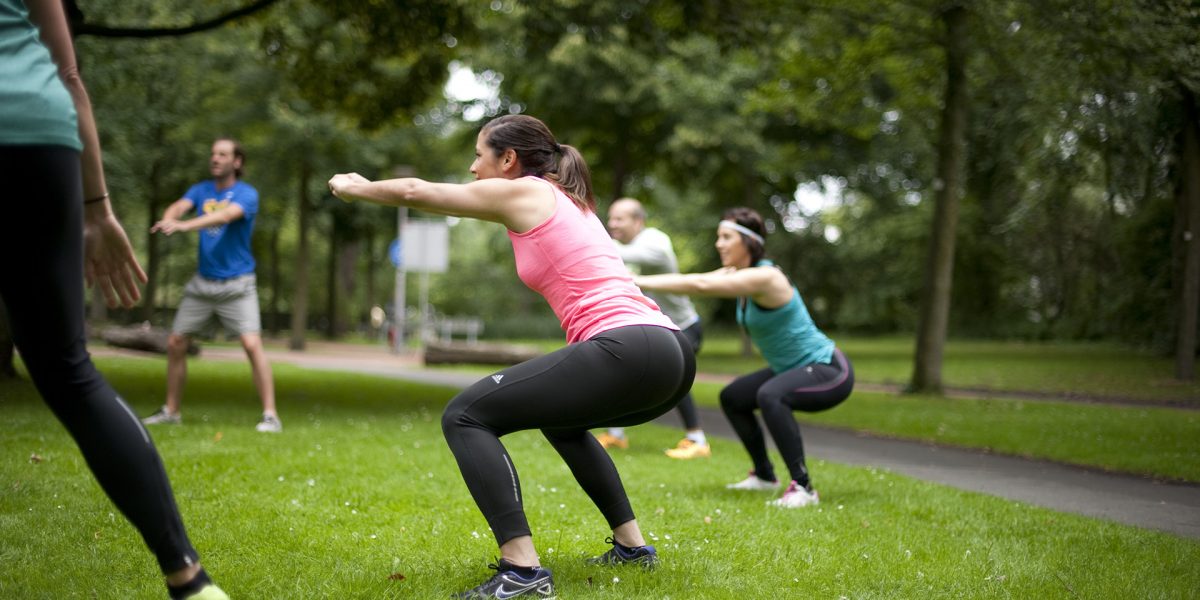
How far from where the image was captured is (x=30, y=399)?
32.3 feet

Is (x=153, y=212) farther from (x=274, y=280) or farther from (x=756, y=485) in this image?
(x=756, y=485)

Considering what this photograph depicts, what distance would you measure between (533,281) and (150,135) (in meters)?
27.2

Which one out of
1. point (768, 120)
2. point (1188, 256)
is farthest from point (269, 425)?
point (768, 120)

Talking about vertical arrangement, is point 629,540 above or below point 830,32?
below

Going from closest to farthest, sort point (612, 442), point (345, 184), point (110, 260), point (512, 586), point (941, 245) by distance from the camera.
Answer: point (110, 260) < point (345, 184) < point (512, 586) < point (612, 442) < point (941, 245)

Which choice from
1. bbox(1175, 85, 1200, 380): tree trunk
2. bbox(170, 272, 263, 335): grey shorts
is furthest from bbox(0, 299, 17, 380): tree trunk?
bbox(1175, 85, 1200, 380): tree trunk

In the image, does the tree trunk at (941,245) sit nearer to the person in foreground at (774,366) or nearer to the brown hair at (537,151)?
the person in foreground at (774,366)

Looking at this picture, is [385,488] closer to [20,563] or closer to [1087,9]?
[20,563]

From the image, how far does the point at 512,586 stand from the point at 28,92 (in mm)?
2203

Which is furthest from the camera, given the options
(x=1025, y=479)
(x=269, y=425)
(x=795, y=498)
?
(x=269, y=425)

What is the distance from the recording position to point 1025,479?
Answer: 768 cm

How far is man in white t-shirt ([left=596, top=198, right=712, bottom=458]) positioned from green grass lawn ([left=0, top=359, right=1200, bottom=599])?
731 millimetres

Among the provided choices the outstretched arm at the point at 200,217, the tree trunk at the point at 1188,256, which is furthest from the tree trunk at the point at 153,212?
the tree trunk at the point at 1188,256

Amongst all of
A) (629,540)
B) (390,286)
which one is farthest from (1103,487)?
(390,286)
